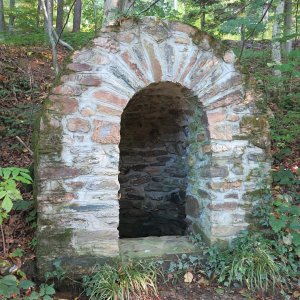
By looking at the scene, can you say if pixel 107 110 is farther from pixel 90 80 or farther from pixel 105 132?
pixel 90 80

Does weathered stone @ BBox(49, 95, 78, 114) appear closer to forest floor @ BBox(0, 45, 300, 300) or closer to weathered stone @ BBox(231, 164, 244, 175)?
forest floor @ BBox(0, 45, 300, 300)

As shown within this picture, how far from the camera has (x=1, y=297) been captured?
280 cm

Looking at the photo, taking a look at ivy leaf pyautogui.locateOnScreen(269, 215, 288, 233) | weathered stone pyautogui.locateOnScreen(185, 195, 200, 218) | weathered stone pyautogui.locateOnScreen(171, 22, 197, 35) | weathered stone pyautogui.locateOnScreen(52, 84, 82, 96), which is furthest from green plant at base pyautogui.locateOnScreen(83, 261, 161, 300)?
weathered stone pyautogui.locateOnScreen(171, 22, 197, 35)

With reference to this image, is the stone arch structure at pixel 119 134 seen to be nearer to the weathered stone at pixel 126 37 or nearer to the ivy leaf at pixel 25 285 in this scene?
the weathered stone at pixel 126 37

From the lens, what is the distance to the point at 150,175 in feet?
18.9

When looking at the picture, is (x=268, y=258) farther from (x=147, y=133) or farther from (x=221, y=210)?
(x=147, y=133)

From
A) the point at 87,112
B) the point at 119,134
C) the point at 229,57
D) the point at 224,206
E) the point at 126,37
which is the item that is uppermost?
the point at 126,37

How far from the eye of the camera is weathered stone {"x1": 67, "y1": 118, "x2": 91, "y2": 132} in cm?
336

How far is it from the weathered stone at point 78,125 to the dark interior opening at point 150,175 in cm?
207

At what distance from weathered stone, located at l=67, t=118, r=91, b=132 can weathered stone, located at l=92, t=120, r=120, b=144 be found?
0.28ft

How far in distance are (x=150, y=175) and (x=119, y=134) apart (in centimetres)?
242

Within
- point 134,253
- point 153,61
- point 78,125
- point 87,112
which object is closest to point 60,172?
point 78,125

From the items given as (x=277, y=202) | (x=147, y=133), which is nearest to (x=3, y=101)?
(x=147, y=133)

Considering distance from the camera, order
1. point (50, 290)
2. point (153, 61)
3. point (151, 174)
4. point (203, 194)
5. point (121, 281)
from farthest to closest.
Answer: point (151, 174), point (203, 194), point (153, 61), point (121, 281), point (50, 290)
